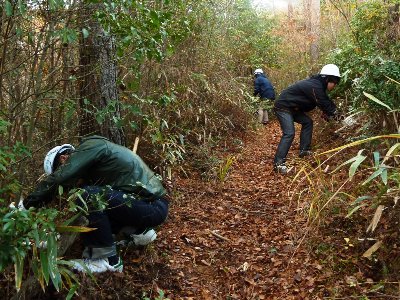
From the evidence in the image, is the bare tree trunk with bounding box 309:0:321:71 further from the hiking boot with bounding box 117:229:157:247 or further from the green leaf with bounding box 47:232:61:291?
the green leaf with bounding box 47:232:61:291

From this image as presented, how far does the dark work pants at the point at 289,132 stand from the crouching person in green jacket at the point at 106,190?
106 inches

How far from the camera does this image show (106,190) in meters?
2.96

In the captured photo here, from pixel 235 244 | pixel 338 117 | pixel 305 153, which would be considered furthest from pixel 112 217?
pixel 338 117

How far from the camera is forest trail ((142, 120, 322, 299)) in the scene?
10.2 feet

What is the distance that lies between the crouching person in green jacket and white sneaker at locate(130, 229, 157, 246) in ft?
0.20

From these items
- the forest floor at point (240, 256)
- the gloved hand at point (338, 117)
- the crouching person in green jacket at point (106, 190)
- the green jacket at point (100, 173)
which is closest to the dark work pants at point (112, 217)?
the crouching person in green jacket at point (106, 190)

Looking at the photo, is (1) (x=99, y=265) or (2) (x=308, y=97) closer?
(1) (x=99, y=265)

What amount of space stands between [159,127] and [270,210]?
1.66 metres

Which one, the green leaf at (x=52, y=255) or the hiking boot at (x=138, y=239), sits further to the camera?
the hiking boot at (x=138, y=239)

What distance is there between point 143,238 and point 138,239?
43mm

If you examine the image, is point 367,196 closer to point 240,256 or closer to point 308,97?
point 240,256

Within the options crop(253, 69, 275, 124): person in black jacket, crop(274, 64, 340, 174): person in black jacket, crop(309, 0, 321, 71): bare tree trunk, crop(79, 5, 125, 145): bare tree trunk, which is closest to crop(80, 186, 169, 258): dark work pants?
crop(79, 5, 125, 145): bare tree trunk

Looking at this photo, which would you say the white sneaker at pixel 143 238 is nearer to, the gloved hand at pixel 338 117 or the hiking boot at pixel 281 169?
the hiking boot at pixel 281 169

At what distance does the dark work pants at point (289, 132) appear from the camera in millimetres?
5699
